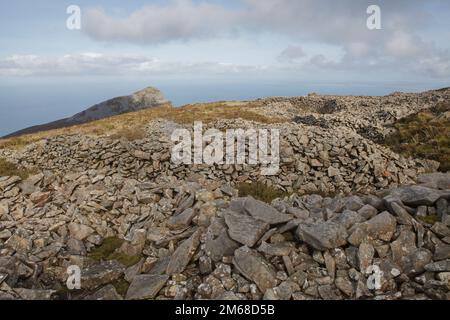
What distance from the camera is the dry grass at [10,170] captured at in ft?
63.8

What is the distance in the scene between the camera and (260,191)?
49.2 ft

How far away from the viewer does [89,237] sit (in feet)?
33.7

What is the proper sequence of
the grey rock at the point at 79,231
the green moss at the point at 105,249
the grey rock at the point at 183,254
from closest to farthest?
the grey rock at the point at 183,254, the green moss at the point at 105,249, the grey rock at the point at 79,231

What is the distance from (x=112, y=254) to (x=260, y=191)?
7758mm

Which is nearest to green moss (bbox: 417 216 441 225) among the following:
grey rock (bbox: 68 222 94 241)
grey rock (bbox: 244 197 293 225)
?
grey rock (bbox: 244 197 293 225)

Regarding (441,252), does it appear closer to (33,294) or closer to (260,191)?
(260,191)

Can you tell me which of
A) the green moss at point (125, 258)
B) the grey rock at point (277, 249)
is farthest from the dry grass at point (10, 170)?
the grey rock at point (277, 249)

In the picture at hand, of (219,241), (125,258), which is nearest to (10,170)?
(125,258)

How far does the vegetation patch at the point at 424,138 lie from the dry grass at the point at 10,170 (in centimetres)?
2355

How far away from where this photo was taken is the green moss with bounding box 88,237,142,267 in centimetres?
896

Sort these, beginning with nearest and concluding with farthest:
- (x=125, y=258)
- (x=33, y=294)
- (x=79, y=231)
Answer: (x=33, y=294) < (x=125, y=258) < (x=79, y=231)

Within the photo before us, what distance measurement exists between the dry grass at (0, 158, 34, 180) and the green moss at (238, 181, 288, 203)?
13433 mm

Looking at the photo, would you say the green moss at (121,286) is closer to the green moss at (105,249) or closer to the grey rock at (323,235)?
the green moss at (105,249)
